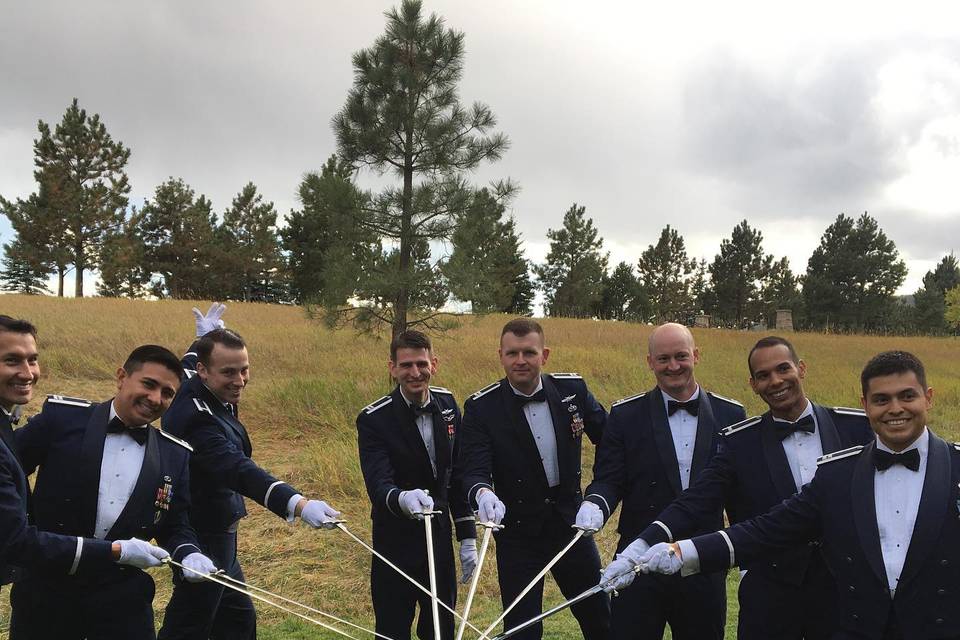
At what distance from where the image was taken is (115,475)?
8.89ft

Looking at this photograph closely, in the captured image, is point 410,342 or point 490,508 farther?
point 410,342

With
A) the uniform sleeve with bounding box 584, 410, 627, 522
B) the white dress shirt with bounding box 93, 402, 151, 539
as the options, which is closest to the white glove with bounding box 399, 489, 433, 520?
the uniform sleeve with bounding box 584, 410, 627, 522

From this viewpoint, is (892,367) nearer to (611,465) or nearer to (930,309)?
(611,465)

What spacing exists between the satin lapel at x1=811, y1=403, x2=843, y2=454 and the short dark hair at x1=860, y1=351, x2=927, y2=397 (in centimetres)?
51

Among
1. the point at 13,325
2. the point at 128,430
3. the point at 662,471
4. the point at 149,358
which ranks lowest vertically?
the point at 662,471

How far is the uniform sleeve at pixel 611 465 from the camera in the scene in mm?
3225

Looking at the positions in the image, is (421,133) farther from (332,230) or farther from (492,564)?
(492,564)

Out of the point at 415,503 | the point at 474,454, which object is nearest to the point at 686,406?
the point at 474,454

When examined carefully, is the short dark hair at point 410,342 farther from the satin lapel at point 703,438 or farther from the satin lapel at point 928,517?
the satin lapel at point 928,517

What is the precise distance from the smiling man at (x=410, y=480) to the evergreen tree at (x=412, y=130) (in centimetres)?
664

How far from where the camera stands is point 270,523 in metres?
6.33

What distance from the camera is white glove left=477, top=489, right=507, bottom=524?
9.86 ft

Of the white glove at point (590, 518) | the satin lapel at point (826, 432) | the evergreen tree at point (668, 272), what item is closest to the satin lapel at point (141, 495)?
the white glove at point (590, 518)

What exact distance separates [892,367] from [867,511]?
0.51 metres
